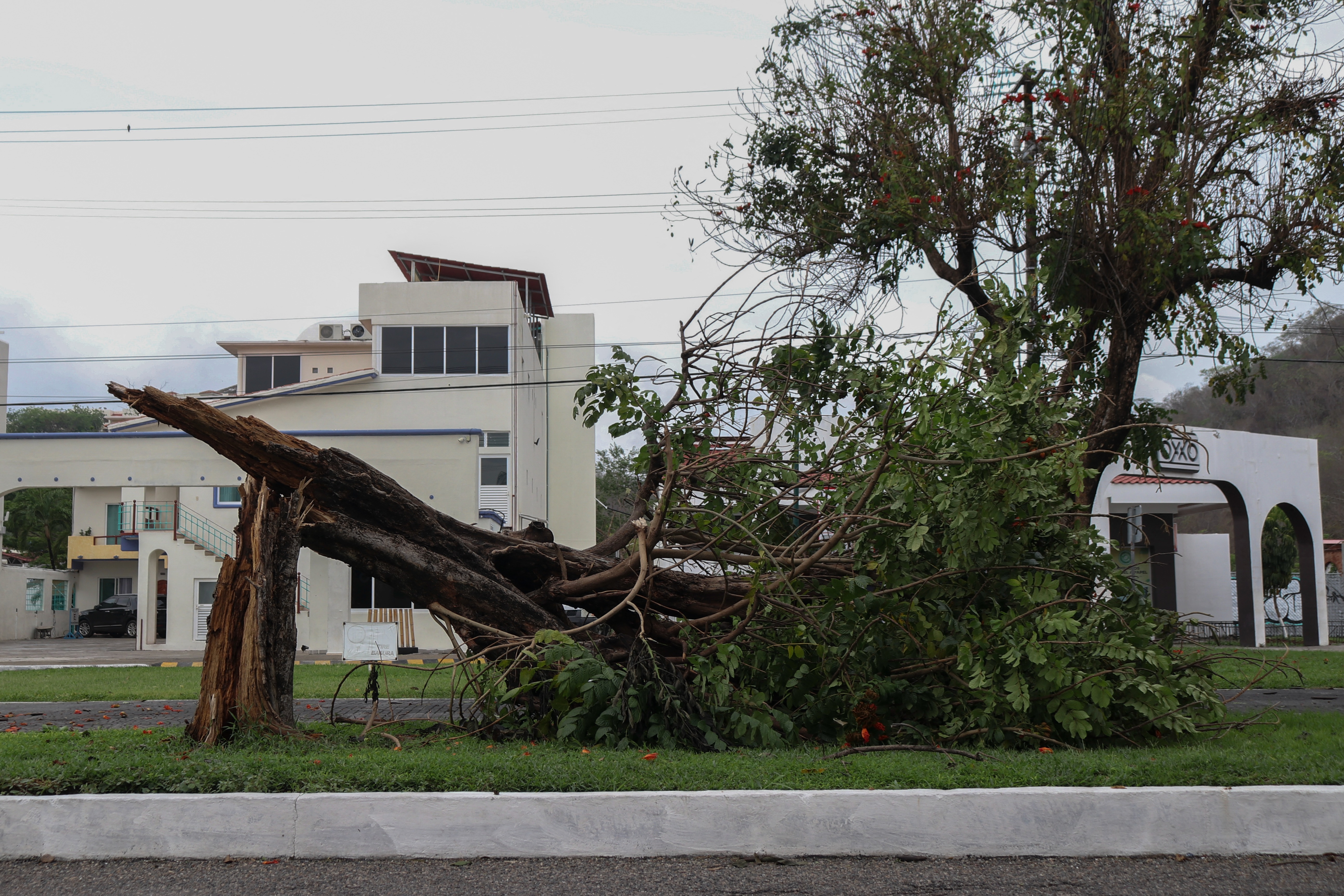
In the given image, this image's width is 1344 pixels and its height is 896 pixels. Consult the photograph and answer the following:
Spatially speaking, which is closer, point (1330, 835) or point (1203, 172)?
point (1330, 835)

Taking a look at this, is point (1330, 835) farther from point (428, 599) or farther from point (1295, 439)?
point (1295, 439)

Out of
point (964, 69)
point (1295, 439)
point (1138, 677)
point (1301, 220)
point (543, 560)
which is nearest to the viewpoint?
point (1138, 677)

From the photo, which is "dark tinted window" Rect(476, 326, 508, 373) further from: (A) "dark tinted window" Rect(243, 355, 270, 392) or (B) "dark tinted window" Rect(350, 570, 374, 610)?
(A) "dark tinted window" Rect(243, 355, 270, 392)

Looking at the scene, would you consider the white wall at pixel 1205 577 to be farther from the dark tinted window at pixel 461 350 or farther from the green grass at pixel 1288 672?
the dark tinted window at pixel 461 350

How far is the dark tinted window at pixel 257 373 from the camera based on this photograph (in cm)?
3175

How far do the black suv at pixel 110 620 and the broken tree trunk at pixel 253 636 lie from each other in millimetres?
30430

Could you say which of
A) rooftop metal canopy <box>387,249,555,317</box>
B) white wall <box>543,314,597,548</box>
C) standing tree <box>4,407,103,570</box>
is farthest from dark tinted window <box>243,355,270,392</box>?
standing tree <box>4,407,103,570</box>

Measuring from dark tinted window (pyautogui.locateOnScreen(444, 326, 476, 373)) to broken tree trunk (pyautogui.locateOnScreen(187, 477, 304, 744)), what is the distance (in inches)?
854

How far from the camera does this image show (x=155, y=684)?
1317cm

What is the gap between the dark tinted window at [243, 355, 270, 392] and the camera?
31.8 metres

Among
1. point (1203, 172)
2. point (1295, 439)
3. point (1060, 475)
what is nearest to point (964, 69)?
point (1203, 172)

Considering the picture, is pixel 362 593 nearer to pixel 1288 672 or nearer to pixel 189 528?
pixel 189 528

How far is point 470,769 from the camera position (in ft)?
16.5

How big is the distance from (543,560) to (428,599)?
3.30 feet
